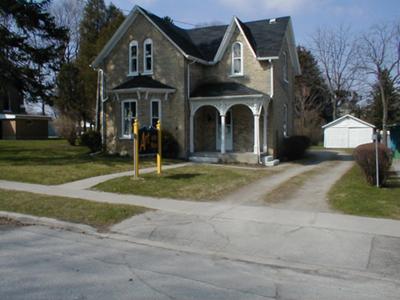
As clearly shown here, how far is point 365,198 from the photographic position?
1155 centimetres

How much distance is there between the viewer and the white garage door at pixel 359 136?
48438mm

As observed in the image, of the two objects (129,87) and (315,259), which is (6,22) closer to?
(129,87)

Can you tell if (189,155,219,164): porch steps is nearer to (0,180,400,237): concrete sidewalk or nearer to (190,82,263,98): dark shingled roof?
Answer: (190,82,263,98): dark shingled roof

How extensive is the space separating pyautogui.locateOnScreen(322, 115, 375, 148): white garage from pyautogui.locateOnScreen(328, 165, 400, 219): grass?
1404 inches

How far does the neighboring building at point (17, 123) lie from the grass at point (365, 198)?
39.7 metres

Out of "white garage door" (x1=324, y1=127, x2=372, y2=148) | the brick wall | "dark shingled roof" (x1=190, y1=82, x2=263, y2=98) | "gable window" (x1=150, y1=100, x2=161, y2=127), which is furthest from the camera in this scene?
"white garage door" (x1=324, y1=127, x2=372, y2=148)

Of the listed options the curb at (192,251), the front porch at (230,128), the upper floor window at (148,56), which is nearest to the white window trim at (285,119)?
the front porch at (230,128)

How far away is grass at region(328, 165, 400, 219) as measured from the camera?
10.1 meters

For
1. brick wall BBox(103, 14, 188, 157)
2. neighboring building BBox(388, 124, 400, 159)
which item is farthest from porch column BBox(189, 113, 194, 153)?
neighboring building BBox(388, 124, 400, 159)

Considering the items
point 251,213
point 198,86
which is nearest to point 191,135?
point 198,86

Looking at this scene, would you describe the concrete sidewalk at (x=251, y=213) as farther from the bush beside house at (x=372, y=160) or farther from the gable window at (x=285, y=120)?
the gable window at (x=285, y=120)

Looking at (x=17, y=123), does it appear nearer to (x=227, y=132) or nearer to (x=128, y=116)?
(x=128, y=116)

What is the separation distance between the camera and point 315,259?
22.6 feet

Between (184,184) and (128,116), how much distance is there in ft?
35.7
